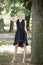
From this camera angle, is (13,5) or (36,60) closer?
(36,60)

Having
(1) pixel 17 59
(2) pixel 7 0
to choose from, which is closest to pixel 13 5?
(2) pixel 7 0

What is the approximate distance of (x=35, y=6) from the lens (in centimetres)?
816

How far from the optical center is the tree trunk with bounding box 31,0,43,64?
8.14m

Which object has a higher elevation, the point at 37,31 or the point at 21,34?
the point at 37,31

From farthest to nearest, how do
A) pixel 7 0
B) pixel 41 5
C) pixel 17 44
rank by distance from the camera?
pixel 7 0 → pixel 17 44 → pixel 41 5

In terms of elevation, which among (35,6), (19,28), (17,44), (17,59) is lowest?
(17,59)

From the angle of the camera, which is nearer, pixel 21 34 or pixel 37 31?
pixel 37 31

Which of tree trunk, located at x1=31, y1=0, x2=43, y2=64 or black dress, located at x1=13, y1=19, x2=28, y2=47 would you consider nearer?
tree trunk, located at x1=31, y1=0, x2=43, y2=64

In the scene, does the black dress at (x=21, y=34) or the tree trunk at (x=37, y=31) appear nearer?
the tree trunk at (x=37, y=31)

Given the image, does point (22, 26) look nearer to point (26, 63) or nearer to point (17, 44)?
point (17, 44)

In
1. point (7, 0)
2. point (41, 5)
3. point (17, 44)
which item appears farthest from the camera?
point (7, 0)

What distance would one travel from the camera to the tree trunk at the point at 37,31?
26.7ft

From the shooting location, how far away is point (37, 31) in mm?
8219

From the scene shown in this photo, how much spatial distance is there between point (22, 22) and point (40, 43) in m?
0.92
